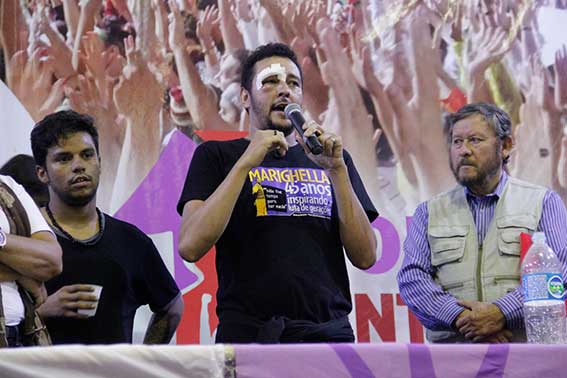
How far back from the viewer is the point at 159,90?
3529 millimetres

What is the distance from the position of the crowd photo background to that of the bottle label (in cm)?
118

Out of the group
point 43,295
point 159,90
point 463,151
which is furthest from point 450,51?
point 43,295

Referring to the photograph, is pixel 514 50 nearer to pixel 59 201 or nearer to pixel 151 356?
pixel 59 201

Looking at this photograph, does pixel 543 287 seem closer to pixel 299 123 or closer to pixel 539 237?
pixel 539 237

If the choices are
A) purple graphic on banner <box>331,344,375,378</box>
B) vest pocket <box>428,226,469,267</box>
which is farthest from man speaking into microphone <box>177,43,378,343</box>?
purple graphic on banner <box>331,344,375,378</box>

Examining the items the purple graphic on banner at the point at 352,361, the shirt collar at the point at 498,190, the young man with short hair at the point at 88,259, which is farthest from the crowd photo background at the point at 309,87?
the purple graphic on banner at the point at 352,361

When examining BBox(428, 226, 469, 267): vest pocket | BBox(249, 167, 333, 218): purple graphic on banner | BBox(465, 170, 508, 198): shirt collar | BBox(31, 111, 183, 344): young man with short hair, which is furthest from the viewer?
BBox(465, 170, 508, 198): shirt collar

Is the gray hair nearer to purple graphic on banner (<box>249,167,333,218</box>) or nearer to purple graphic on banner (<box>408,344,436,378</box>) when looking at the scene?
purple graphic on banner (<box>249,167,333,218</box>)

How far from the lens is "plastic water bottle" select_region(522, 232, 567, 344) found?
236cm

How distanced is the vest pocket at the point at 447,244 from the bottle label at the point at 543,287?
1.56ft

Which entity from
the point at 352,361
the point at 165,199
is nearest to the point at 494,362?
the point at 352,361

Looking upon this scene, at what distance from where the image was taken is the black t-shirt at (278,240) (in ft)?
7.93

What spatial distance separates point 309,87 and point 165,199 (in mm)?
722

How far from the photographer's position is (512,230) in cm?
287
